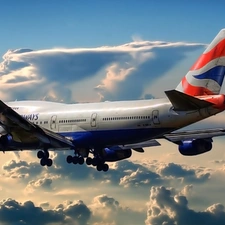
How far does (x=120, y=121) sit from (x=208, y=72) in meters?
8.75

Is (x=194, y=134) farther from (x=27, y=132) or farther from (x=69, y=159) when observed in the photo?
(x=27, y=132)

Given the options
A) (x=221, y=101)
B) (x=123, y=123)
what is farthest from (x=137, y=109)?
(x=221, y=101)

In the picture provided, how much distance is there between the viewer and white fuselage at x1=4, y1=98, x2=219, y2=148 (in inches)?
4006

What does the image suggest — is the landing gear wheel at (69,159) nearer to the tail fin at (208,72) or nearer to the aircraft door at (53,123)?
the aircraft door at (53,123)

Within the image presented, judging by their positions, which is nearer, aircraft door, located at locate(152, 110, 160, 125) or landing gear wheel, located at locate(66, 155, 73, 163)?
aircraft door, located at locate(152, 110, 160, 125)

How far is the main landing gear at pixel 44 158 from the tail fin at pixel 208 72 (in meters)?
13.2

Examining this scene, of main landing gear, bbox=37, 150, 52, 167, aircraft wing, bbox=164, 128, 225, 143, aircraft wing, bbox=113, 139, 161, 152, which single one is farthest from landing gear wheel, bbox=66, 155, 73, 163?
aircraft wing, bbox=164, 128, 225, 143

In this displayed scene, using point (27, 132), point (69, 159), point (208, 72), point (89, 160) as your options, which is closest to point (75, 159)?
point (69, 159)

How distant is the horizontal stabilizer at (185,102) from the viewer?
98.5 m

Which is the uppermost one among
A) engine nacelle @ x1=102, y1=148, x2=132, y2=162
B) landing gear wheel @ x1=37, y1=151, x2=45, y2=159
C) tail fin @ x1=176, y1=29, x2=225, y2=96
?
tail fin @ x1=176, y1=29, x2=225, y2=96

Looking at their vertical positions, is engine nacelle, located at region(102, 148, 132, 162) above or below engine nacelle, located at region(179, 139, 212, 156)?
above

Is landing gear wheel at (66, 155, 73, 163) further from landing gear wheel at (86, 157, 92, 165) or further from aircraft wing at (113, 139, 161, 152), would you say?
aircraft wing at (113, 139, 161, 152)

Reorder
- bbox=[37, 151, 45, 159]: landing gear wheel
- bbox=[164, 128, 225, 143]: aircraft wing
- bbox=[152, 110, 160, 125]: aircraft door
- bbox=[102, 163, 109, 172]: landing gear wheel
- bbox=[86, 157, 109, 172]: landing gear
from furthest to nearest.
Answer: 1. bbox=[86, 157, 109, 172]: landing gear
2. bbox=[102, 163, 109, 172]: landing gear wheel
3. bbox=[164, 128, 225, 143]: aircraft wing
4. bbox=[37, 151, 45, 159]: landing gear wheel
5. bbox=[152, 110, 160, 125]: aircraft door

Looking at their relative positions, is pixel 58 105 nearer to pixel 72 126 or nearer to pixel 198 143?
pixel 72 126
